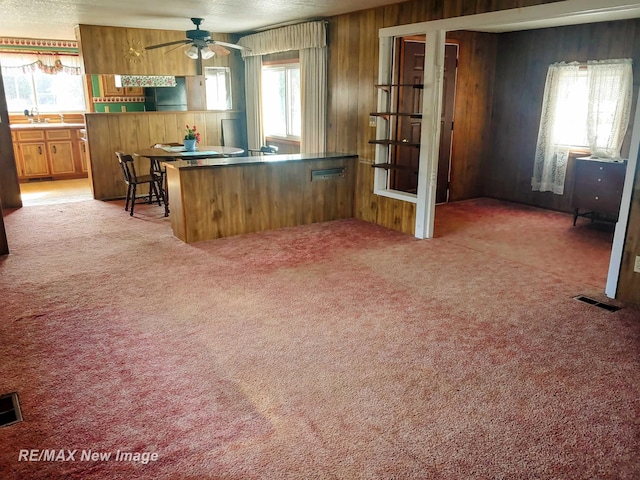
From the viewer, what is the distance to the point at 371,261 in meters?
4.58

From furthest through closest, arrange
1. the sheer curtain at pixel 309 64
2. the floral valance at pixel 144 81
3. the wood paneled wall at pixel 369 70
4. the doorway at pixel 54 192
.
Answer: the floral valance at pixel 144 81
the doorway at pixel 54 192
the sheer curtain at pixel 309 64
the wood paneled wall at pixel 369 70

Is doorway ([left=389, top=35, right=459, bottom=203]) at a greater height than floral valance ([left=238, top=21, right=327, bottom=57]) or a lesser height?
lesser

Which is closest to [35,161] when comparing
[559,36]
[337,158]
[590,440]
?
[337,158]

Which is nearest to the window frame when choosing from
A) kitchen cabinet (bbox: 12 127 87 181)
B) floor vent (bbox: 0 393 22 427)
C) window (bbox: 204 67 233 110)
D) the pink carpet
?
window (bbox: 204 67 233 110)

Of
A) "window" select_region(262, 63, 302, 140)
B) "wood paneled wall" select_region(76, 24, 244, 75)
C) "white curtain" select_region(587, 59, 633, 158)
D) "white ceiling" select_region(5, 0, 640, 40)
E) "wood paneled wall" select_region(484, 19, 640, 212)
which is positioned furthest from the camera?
"window" select_region(262, 63, 302, 140)

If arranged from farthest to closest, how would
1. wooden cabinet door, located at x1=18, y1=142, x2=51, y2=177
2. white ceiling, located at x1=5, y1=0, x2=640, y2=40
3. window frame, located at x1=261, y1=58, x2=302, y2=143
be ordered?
1. wooden cabinet door, located at x1=18, y1=142, x2=51, y2=177
2. window frame, located at x1=261, y1=58, x2=302, y2=143
3. white ceiling, located at x1=5, y1=0, x2=640, y2=40

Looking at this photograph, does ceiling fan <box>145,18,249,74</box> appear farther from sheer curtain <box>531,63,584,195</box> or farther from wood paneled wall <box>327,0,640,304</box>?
sheer curtain <box>531,63,584,195</box>

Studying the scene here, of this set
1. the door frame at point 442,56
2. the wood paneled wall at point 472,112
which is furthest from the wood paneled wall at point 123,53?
the wood paneled wall at point 472,112

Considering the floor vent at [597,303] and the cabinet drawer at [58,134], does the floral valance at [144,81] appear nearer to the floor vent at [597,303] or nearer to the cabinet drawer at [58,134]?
the cabinet drawer at [58,134]

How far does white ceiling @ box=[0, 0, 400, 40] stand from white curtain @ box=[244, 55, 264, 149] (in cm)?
56

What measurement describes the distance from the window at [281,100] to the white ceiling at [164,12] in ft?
2.41

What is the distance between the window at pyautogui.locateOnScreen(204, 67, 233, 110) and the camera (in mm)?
7957

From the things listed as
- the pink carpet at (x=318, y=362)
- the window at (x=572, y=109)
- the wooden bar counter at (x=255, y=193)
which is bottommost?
the pink carpet at (x=318, y=362)

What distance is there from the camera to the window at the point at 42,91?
8.81 meters
